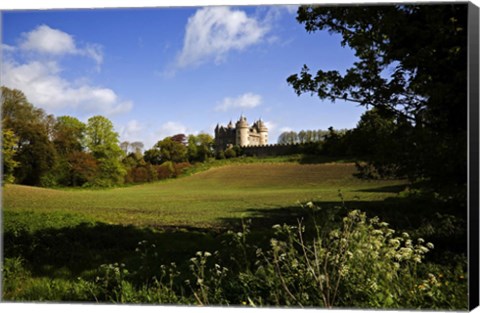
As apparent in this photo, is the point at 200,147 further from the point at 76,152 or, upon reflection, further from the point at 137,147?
the point at 76,152

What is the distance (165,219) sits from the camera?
520cm

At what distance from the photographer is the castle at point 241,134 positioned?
Result: 4.94 metres

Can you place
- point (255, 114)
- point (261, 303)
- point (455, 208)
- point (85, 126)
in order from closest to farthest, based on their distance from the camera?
1. point (261, 303)
2. point (455, 208)
3. point (255, 114)
4. point (85, 126)

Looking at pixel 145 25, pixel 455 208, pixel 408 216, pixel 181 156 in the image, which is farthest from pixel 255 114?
pixel 455 208

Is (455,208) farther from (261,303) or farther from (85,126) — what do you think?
(85,126)

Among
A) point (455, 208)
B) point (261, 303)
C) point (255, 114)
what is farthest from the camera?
point (255, 114)

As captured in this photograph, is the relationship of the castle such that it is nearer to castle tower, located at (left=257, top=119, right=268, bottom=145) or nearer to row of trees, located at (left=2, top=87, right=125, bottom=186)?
castle tower, located at (left=257, top=119, right=268, bottom=145)

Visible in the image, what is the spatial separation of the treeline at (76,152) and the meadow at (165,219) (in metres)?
0.14

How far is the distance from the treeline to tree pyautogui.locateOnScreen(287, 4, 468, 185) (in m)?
1.64

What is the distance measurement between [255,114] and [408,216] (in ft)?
6.31

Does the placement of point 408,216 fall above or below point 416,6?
below

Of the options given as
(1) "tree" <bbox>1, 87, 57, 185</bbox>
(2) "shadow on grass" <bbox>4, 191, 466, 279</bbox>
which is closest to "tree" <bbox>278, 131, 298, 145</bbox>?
(2) "shadow on grass" <bbox>4, 191, 466, 279</bbox>

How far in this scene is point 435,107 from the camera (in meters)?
4.60

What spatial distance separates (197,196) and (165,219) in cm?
45
